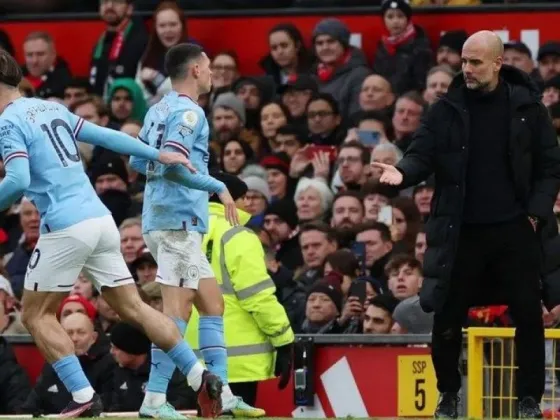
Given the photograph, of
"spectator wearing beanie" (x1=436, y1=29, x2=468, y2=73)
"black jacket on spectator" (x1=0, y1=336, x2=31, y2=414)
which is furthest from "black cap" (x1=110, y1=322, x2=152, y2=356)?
"spectator wearing beanie" (x1=436, y1=29, x2=468, y2=73)

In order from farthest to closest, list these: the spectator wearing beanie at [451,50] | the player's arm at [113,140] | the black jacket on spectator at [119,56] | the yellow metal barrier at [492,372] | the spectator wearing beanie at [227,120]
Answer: the black jacket on spectator at [119,56] → the spectator wearing beanie at [227,120] → the spectator wearing beanie at [451,50] → the yellow metal barrier at [492,372] → the player's arm at [113,140]

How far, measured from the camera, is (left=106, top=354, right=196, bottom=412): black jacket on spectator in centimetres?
1409

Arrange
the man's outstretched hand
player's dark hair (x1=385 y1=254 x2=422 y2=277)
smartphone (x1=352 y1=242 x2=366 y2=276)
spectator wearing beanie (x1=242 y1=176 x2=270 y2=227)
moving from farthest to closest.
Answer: spectator wearing beanie (x1=242 y1=176 x2=270 y2=227) → smartphone (x1=352 y1=242 x2=366 y2=276) → player's dark hair (x1=385 y1=254 x2=422 y2=277) → the man's outstretched hand

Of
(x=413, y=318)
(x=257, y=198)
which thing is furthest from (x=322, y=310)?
(x=257, y=198)

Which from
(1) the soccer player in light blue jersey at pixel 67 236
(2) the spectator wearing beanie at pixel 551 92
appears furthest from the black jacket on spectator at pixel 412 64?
(1) the soccer player in light blue jersey at pixel 67 236

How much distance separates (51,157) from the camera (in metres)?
11.5

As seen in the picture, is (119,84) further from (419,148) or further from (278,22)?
(419,148)

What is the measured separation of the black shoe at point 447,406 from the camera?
11.8 meters

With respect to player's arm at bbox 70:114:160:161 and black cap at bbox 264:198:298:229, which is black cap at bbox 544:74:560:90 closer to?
black cap at bbox 264:198:298:229

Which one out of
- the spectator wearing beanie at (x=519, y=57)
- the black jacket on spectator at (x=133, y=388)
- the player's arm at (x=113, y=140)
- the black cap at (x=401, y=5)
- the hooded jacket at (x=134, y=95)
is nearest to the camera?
the player's arm at (x=113, y=140)

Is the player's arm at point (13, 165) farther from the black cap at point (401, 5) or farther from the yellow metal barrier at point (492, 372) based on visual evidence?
the black cap at point (401, 5)

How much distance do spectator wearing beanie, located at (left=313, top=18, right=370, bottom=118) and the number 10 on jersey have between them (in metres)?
5.10

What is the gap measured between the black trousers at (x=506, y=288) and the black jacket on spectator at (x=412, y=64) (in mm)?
6583

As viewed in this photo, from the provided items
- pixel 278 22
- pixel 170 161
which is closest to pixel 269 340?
pixel 170 161
